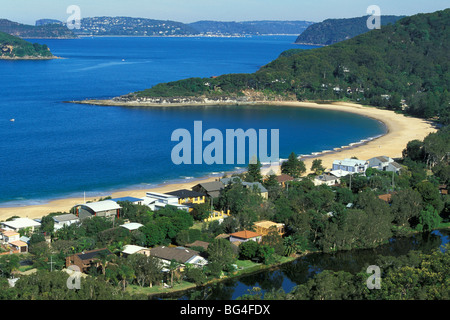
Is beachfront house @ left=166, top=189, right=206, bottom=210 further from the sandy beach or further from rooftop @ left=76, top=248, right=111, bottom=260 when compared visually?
rooftop @ left=76, top=248, right=111, bottom=260

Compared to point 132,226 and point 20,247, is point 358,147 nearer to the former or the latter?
point 132,226

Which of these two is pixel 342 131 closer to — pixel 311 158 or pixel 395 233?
pixel 311 158

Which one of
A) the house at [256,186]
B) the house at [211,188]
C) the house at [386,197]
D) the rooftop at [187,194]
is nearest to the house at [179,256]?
the rooftop at [187,194]

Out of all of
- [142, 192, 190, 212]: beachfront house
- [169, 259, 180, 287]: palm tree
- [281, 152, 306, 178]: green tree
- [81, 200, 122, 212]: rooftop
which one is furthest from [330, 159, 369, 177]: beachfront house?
[169, 259, 180, 287]: palm tree

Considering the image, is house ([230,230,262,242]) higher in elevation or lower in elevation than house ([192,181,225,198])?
lower
